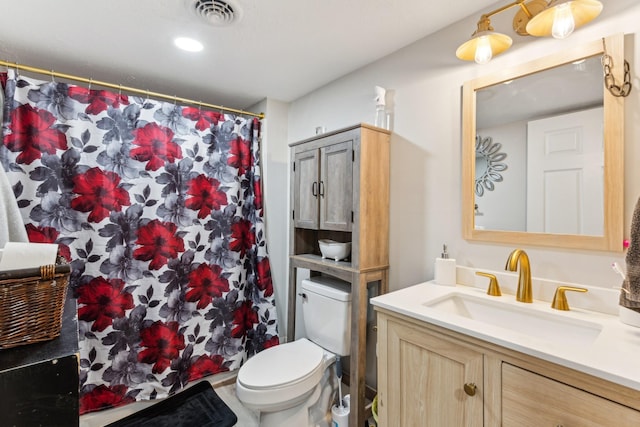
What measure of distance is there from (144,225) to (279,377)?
1.30 metres

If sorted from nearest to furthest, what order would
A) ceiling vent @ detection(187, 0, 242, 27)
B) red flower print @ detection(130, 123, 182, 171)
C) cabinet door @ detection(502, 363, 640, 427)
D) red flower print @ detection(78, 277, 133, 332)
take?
cabinet door @ detection(502, 363, 640, 427)
ceiling vent @ detection(187, 0, 242, 27)
red flower print @ detection(78, 277, 133, 332)
red flower print @ detection(130, 123, 182, 171)

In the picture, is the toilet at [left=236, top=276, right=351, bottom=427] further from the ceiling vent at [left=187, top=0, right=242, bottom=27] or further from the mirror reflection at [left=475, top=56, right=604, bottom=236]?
the ceiling vent at [left=187, top=0, right=242, bottom=27]

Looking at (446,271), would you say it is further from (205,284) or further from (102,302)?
(102,302)

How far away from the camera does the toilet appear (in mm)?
1529

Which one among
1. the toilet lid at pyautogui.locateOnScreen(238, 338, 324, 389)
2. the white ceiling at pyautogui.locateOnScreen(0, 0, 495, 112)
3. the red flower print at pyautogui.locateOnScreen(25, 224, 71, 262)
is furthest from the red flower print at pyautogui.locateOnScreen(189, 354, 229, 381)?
the white ceiling at pyautogui.locateOnScreen(0, 0, 495, 112)

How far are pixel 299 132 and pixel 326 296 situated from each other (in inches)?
53.5

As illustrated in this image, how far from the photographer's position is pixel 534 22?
3.79ft

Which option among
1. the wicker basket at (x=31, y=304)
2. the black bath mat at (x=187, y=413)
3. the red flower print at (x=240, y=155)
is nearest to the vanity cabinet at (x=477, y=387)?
the wicker basket at (x=31, y=304)

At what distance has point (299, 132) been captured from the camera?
8.26ft

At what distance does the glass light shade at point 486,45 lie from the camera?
127 cm

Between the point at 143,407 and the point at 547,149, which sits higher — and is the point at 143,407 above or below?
below

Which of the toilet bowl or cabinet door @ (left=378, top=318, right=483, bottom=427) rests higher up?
cabinet door @ (left=378, top=318, right=483, bottom=427)

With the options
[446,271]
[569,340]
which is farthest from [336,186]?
[569,340]

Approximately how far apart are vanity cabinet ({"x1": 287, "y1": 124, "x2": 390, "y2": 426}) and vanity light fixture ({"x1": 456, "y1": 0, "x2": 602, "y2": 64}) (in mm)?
596
